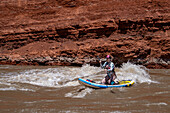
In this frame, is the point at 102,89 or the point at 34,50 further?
the point at 34,50

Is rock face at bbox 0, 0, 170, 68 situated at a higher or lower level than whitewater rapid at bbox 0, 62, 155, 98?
higher

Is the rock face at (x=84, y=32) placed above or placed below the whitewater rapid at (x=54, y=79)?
above

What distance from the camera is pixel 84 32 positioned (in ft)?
51.9

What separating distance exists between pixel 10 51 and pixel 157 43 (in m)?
13.1

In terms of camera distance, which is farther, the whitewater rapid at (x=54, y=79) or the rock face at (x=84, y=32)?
the rock face at (x=84, y=32)

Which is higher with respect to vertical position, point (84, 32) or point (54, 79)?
point (84, 32)

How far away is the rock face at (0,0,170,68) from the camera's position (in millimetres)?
13398

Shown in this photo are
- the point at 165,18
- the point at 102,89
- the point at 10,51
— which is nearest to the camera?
the point at 102,89

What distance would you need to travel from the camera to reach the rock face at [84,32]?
13.4 meters

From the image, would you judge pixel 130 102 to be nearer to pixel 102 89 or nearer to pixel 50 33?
pixel 102 89

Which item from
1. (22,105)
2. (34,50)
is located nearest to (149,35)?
(34,50)

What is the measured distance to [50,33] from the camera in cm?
1684

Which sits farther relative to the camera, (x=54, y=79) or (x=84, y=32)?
(x=84, y=32)

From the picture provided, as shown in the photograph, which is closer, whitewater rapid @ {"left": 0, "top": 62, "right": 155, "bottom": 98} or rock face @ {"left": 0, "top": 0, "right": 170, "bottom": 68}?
whitewater rapid @ {"left": 0, "top": 62, "right": 155, "bottom": 98}
